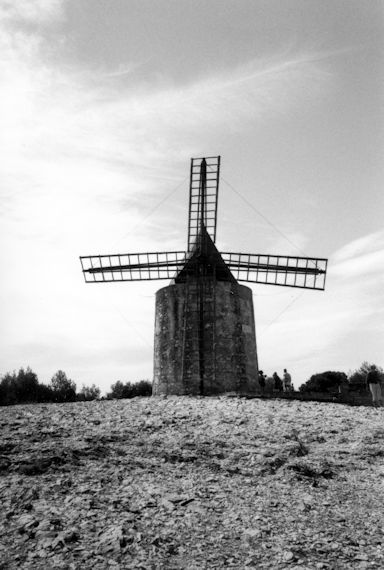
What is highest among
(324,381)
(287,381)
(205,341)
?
(324,381)

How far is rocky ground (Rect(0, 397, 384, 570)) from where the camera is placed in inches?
231

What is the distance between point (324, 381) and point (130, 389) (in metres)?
Result: 22.4

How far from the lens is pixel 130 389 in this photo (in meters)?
57.4

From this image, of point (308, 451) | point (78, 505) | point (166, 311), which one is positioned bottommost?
point (78, 505)

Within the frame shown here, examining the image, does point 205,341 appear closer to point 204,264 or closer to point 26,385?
point 204,264

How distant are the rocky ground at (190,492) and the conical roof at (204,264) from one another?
763cm

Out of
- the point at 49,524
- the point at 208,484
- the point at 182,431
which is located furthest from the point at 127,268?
the point at 49,524

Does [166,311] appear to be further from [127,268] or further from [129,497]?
[129,497]

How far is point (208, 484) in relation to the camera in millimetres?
8062

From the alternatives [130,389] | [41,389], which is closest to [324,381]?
[130,389]

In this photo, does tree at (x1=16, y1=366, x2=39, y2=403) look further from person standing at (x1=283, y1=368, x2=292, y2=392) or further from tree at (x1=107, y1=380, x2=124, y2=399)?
person standing at (x1=283, y1=368, x2=292, y2=392)

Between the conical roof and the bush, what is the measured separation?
33.3m

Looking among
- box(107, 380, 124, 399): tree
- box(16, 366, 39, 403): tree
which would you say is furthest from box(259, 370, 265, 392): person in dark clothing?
box(107, 380, 124, 399): tree

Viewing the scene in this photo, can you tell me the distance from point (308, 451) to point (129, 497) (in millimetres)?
→ 4441
